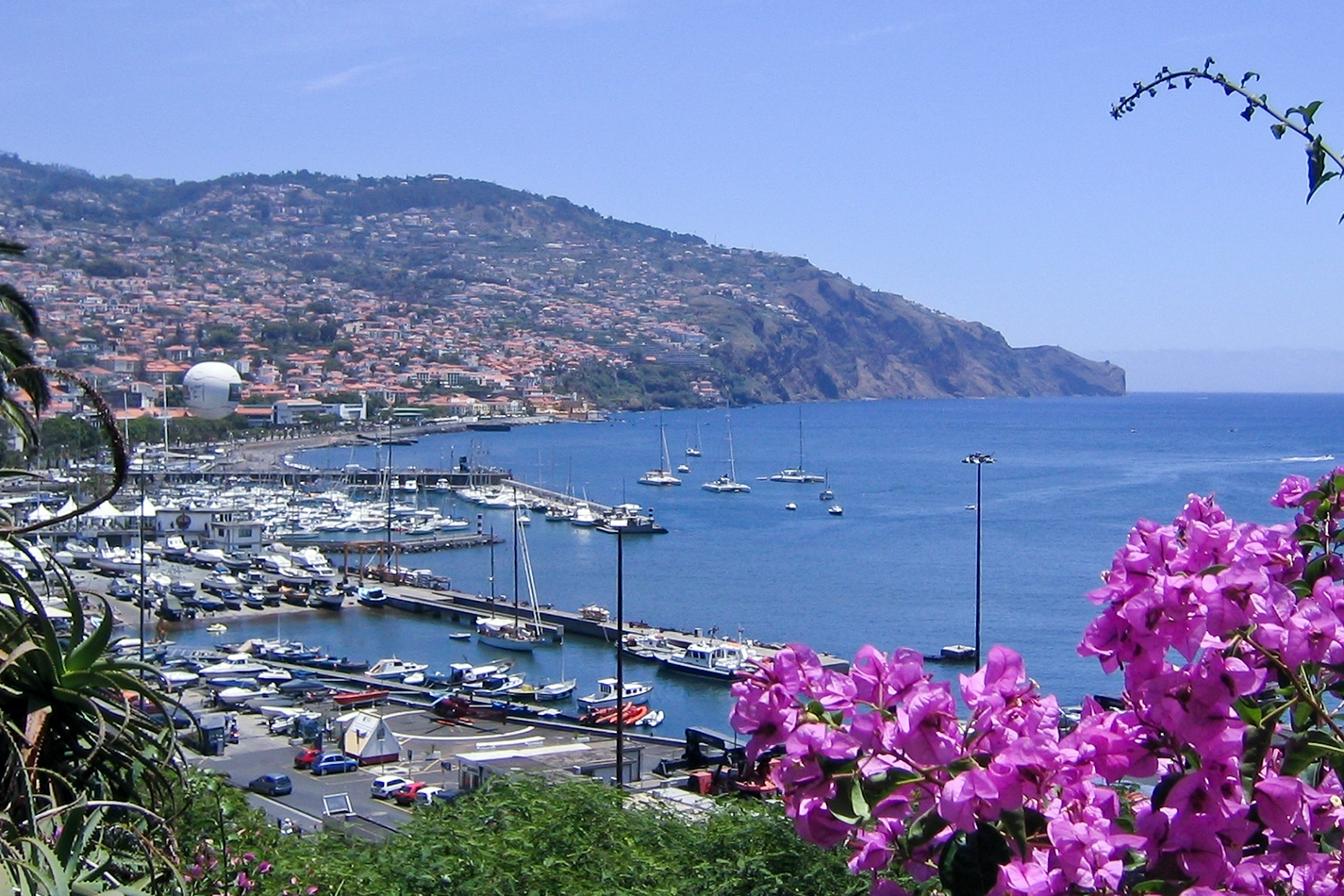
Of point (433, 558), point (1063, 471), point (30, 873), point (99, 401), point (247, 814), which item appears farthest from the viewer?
point (1063, 471)

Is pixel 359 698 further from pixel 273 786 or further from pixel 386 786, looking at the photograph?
pixel 273 786

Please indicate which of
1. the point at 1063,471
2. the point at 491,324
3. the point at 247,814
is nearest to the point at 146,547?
the point at 247,814

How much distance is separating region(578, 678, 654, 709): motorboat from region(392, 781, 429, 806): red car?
552 cm

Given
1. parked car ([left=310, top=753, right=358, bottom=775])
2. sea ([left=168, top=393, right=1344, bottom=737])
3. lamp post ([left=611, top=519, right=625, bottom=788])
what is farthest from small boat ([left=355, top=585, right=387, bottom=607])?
parked car ([left=310, top=753, right=358, bottom=775])

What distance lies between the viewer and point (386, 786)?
11.4 metres

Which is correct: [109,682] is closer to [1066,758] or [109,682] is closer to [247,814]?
[1066,758]

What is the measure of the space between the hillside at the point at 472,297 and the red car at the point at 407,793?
6095 cm

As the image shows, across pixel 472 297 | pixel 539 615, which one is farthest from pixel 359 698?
pixel 472 297

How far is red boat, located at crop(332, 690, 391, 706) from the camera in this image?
16.7m

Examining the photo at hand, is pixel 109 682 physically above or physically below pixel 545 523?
above

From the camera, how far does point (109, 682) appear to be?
2.11 meters

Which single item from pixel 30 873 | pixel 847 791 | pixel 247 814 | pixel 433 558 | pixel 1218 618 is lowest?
pixel 433 558

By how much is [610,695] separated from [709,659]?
234 centimetres

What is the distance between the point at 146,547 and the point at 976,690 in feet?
94.3
